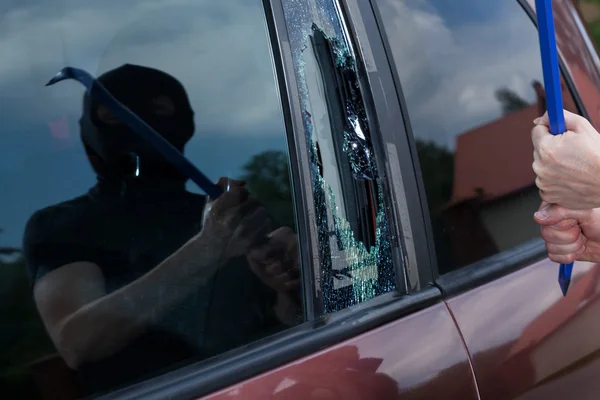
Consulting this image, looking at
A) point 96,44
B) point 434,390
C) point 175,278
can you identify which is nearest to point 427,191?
point 434,390

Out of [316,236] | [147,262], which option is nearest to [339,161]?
[316,236]

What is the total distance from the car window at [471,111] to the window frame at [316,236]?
0.06 metres

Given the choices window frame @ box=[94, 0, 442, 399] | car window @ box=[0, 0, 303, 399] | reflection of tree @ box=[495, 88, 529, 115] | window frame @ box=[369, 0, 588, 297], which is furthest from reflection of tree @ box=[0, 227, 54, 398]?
reflection of tree @ box=[495, 88, 529, 115]

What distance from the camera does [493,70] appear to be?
6.11ft

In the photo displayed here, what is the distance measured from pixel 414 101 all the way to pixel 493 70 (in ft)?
1.22

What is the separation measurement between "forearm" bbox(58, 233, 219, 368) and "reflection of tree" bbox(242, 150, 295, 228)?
0.48ft

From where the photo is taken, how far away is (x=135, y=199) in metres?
1.29

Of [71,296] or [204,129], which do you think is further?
[204,129]

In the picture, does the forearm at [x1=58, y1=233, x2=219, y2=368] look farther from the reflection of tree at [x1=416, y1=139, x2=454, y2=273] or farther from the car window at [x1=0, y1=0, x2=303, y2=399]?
the reflection of tree at [x1=416, y1=139, x2=454, y2=273]

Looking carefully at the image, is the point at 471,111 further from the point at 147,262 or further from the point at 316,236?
the point at 147,262

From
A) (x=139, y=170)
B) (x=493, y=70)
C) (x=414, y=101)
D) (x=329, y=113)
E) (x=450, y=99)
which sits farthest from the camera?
(x=493, y=70)

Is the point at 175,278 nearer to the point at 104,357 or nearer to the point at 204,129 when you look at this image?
the point at 104,357

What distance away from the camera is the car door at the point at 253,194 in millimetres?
1185

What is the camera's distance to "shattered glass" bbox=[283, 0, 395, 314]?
1.45 metres
